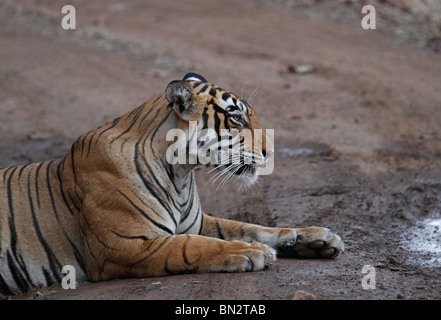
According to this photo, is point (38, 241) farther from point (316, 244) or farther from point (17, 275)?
point (316, 244)

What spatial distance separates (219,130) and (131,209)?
73cm

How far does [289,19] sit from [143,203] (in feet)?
32.2

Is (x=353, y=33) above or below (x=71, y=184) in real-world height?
above

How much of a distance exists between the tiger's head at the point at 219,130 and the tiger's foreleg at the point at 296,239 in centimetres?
43

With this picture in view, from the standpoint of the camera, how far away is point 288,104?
8.81 meters

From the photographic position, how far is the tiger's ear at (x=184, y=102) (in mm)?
3992

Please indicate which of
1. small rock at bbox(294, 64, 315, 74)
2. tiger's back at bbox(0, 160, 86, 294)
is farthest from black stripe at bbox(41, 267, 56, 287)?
small rock at bbox(294, 64, 315, 74)

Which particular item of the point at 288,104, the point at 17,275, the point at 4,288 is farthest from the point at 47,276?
the point at 288,104

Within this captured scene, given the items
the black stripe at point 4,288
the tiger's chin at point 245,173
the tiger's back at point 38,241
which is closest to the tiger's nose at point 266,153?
the tiger's chin at point 245,173

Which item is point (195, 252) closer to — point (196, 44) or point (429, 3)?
point (196, 44)

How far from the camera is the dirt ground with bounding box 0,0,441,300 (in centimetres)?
405

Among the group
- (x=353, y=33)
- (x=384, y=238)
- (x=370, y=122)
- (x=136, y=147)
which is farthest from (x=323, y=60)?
(x=136, y=147)
